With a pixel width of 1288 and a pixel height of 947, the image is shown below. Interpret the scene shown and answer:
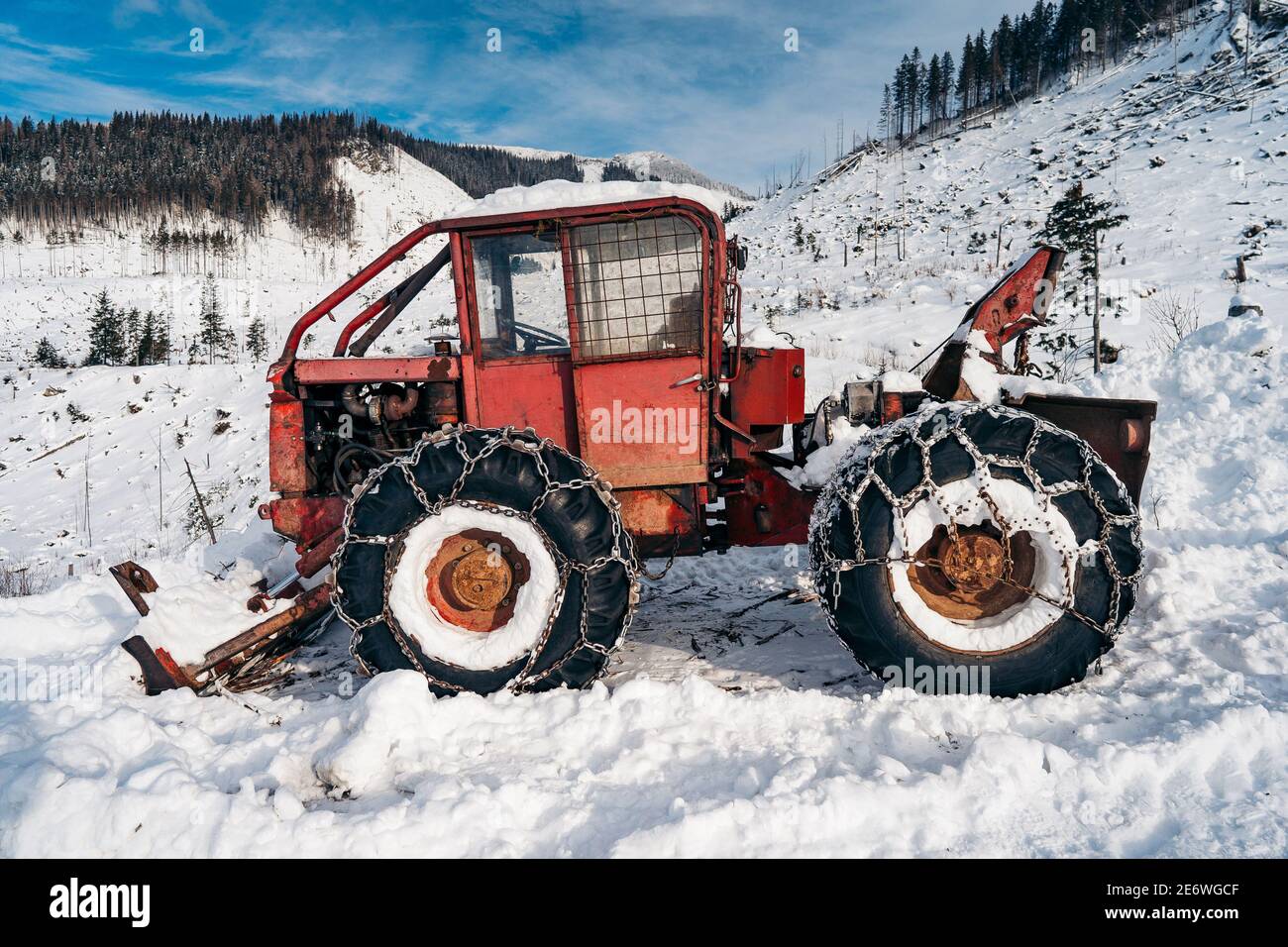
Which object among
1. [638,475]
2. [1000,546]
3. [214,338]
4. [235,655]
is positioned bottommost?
[235,655]

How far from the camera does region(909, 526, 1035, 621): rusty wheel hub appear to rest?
10.7 feet

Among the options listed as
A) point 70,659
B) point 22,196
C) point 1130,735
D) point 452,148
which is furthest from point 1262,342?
point 452,148

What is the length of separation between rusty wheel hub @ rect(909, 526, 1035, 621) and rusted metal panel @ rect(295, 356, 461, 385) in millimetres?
2523

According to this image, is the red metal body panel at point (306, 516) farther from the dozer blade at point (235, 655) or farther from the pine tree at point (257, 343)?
the pine tree at point (257, 343)

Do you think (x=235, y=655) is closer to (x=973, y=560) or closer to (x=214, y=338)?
(x=973, y=560)

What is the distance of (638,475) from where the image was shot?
151 inches

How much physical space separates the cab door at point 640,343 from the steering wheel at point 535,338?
13 centimetres

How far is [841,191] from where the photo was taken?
128ft

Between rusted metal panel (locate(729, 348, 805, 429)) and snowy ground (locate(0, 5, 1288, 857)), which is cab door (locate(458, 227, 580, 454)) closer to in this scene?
rusted metal panel (locate(729, 348, 805, 429))

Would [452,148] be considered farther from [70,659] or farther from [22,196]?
[70,659]

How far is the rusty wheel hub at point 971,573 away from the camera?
3.28 meters

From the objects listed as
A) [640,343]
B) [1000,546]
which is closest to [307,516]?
[640,343]

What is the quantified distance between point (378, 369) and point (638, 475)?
149cm
